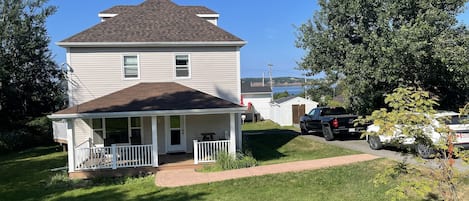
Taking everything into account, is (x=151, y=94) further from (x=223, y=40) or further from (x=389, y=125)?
(x=389, y=125)

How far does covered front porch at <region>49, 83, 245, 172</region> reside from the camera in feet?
43.6

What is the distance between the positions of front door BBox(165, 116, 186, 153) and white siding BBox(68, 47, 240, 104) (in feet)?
5.45

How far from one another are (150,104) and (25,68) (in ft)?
51.2

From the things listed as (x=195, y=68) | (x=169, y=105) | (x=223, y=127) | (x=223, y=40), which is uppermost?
(x=223, y=40)

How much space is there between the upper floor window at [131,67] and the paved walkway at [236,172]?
16.8 ft

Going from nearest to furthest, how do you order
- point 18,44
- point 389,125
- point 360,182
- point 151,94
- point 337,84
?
point 389,125, point 360,182, point 151,94, point 337,84, point 18,44

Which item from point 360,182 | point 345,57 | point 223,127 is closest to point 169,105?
point 223,127

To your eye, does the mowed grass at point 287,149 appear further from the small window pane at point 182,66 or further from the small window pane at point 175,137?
the small window pane at point 182,66

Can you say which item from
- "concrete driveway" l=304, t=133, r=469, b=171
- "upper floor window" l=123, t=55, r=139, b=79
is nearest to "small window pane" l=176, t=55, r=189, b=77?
"upper floor window" l=123, t=55, r=139, b=79

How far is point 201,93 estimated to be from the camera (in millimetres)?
16156

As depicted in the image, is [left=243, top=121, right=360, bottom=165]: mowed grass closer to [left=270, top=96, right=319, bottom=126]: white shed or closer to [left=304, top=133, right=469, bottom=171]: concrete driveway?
[left=304, top=133, right=469, bottom=171]: concrete driveway

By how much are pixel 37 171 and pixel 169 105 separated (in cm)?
632

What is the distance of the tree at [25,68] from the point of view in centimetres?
2359

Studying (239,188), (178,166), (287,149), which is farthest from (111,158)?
(287,149)
